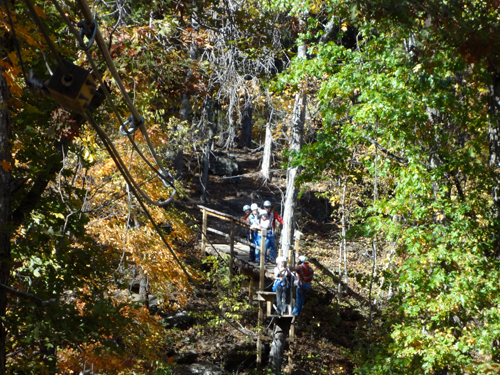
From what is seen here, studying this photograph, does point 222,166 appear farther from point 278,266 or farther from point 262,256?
point 278,266

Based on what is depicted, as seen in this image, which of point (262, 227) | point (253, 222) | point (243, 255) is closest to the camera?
point (262, 227)

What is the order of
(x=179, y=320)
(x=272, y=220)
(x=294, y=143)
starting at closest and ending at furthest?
(x=272, y=220), (x=294, y=143), (x=179, y=320)

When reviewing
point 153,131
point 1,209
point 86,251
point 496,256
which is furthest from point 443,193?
point 1,209

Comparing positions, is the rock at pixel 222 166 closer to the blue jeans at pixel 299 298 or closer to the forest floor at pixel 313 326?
the forest floor at pixel 313 326

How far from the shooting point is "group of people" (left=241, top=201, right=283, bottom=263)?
11.9 metres

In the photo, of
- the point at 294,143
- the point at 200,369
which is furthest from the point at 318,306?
the point at 294,143

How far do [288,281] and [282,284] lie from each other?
0.54 feet

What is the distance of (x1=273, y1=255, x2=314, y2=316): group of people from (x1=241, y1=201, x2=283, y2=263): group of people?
1.02 meters

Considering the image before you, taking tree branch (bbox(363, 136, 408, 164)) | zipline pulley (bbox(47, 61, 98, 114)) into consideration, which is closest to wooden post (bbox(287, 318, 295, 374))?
tree branch (bbox(363, 136, 408, 164))

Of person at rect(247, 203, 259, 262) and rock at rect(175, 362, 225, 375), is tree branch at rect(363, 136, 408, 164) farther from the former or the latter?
rock at rect(175, 362, 225, 375)

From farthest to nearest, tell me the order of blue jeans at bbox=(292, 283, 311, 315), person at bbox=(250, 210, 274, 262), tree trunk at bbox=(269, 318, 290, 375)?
person at bbox=(250, 210, 274, 262) < tree trunk at bbox=(269, 318, 290, 375) < blue jeans at bbox=(292, 283, 311, 315)

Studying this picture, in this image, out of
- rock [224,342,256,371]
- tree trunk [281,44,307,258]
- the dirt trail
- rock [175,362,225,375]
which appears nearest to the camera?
rock [175,362,225,375]

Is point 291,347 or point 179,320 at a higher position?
point 179,320

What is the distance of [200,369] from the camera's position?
35.6 feet
